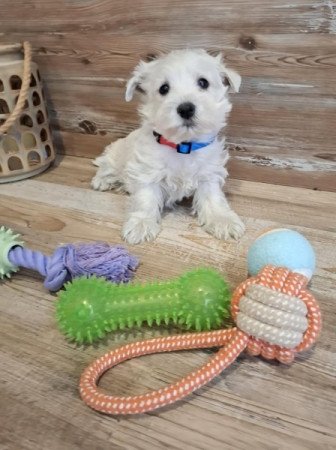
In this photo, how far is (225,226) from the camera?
150 cm

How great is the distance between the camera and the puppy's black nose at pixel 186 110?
4.49ft

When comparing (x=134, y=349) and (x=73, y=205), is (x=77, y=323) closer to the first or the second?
(x=134, y=349)

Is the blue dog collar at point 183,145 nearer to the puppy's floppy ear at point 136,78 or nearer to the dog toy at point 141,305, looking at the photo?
the puppy's floppy ear at point 136,78

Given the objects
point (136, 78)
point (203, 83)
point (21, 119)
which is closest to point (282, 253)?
point (203, 83)

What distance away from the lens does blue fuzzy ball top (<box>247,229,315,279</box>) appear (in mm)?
1058

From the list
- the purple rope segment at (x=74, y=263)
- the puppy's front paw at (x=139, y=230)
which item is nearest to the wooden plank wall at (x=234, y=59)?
the puppy's front paw at (x=139, y=230)

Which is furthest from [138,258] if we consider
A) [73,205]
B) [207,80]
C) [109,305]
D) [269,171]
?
[269,171]

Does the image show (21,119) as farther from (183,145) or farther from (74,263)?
(74,263)

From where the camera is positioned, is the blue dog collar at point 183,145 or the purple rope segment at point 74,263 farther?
the blue dog collar at point 183,145

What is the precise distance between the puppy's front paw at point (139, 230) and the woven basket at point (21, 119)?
71 centimetres

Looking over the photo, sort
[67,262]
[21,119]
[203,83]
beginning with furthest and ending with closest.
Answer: [21,119] < [203,83] < [67,262]

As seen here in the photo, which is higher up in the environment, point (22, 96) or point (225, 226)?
point (22, 96)

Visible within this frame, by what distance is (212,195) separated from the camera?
163 cm

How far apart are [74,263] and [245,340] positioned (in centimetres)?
54
